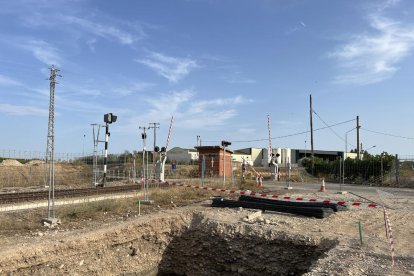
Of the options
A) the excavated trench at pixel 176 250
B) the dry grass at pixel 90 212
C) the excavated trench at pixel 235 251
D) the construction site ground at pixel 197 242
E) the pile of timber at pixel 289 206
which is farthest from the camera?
the pile of timber at pixel 289 206

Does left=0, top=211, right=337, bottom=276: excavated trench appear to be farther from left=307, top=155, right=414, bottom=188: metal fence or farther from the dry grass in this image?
left=307, top=155, right=414, bottom=188: metal fence

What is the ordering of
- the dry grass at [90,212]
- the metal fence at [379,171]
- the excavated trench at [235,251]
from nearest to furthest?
the excavated trench at [235,251]
the dry grass at [90,212]
the metal fence at [379,171]

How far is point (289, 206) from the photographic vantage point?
12906 mm

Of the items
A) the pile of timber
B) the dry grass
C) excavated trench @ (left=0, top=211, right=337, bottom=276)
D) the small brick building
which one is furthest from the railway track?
the small brick building

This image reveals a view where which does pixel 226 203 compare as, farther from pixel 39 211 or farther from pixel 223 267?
pixel 39 211

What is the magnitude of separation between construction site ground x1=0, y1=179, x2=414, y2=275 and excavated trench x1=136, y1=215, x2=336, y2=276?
3 centimetres

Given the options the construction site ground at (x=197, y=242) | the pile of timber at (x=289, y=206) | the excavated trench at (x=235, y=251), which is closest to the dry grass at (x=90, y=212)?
the construction site ground at (x=197, y=242)

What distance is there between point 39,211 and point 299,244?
7.77 m

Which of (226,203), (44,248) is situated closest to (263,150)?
→ (226,203)

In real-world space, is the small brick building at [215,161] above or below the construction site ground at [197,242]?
above

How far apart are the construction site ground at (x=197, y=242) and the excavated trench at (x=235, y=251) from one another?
3cm

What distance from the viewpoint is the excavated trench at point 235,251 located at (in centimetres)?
1022

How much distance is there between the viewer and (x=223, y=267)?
1177 centimetres

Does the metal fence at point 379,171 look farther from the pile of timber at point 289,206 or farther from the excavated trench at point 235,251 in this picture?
the excavated trench at point 235,251
